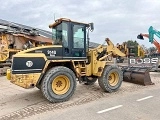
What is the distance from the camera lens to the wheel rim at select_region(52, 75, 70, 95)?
20.0 ft

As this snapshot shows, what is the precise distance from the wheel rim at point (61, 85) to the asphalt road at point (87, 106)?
373 millimetres

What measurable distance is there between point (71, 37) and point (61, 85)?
1524 mm

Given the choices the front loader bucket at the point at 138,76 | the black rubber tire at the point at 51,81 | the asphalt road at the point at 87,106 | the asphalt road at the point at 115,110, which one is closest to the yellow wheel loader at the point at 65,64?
the black rubber tire at the point at 51,81

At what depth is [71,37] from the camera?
6570mm

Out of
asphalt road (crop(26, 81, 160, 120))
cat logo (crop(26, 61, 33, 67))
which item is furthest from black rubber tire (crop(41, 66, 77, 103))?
asphalt road (crop(26, 81, 160, 120))

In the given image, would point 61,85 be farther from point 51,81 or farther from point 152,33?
point 152,33

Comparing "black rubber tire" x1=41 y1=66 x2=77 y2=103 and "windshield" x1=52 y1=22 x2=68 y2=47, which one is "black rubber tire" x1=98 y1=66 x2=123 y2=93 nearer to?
"black rubber tire" x1=41 y1=66 x2=77 y2=103

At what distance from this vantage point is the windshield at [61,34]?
6598mm

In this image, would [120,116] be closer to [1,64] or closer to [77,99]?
[77,99]

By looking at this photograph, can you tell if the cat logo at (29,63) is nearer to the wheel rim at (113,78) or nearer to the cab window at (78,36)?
the cab window at (78,36)

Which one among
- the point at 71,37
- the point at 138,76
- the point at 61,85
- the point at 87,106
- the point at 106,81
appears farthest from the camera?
the point at 138,76

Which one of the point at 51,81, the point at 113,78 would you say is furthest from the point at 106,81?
the point at 51,81

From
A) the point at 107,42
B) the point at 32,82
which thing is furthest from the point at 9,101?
the point at 107,42

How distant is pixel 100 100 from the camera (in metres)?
6.32
